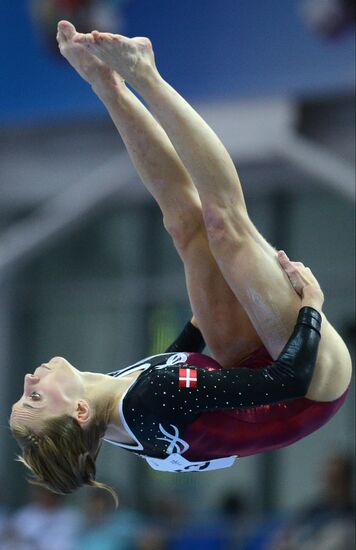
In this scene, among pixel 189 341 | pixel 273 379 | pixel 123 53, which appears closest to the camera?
pixel 273 379

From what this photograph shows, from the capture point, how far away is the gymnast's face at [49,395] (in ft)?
9.69

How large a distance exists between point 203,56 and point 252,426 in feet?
9.92

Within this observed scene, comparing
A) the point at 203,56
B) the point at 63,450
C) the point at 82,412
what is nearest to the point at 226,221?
the point at 82,412

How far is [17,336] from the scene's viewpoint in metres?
8.19

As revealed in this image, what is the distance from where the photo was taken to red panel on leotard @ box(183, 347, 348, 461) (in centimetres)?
292

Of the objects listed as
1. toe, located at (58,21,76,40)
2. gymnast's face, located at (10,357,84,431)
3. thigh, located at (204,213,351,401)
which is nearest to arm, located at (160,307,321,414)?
thigh, located at (204,213,351,401)

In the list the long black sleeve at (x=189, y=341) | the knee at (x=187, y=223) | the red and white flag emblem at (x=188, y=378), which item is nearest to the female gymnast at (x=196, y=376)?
the red and white flag emblem at (x=188, y=378)

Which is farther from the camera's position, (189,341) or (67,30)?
(189,341)

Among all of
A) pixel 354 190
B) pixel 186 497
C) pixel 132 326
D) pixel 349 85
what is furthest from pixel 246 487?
pixel 349 85

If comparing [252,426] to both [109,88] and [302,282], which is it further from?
[109,88]

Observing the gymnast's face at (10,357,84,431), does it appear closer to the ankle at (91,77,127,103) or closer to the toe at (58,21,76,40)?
the ankle at (91,77,127,103)

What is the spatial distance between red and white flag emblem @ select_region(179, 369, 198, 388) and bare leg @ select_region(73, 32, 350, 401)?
268mm

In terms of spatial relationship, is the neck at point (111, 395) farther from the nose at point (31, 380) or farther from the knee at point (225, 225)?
the knee at point (225, 225)

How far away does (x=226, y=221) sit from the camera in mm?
2959
